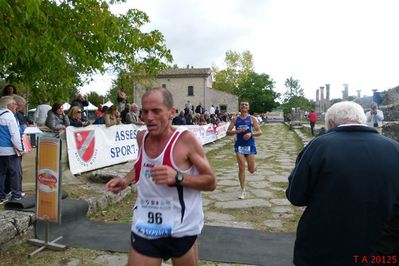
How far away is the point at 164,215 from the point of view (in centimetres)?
253

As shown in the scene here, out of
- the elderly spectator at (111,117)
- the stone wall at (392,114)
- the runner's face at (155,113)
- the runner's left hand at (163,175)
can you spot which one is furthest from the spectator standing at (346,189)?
the stone wall at (392,114)

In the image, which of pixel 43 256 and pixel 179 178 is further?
pixel 43 256

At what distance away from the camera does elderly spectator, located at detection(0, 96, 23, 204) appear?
582 cm

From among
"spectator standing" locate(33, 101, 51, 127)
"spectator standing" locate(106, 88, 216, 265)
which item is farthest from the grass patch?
"spectator standing" locate(33, 101, 51, 127)

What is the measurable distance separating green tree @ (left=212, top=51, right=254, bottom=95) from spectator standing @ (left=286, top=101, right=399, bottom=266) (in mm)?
73279

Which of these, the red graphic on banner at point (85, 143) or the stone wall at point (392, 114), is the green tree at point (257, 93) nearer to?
the stone wall at point (392, 114)

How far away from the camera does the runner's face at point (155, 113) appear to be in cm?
255

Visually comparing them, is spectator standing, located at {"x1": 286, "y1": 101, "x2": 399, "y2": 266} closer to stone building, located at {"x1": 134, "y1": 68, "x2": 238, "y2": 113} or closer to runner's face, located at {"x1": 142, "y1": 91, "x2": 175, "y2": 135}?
runner's face, located at {"x1": 142, "y1": 91, "x2": 175, "y2": 135}

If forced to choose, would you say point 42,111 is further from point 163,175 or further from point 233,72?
point 233,72

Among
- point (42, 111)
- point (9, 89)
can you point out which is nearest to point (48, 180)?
point (9, 89)

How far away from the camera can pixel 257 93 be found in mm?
80250

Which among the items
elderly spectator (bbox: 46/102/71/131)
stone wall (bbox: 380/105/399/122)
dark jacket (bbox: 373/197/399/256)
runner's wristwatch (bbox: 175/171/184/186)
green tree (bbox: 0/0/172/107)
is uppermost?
green tree (bbox: 0/0/172/107)

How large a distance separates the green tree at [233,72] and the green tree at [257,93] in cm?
189

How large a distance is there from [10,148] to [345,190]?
522 cm
